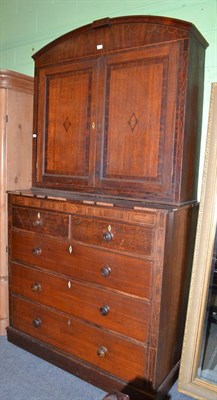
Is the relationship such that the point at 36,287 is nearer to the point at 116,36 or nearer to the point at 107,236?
the point at 107,236

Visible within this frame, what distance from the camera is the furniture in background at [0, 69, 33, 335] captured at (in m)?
2.27

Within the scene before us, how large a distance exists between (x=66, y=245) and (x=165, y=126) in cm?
92

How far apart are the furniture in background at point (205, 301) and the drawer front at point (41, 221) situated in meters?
0.80

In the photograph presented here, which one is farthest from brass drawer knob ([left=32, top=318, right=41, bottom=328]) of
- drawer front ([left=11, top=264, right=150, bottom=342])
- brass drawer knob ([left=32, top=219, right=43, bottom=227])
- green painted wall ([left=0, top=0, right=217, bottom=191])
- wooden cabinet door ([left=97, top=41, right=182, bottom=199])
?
green painted wall ([left=0, top=0, right=217, bottom=191])

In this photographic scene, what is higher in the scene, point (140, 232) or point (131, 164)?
point (131, 164)

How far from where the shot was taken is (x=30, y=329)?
225 cm

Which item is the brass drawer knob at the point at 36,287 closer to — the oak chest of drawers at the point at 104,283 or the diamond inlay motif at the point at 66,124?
the oak chest of drawers at the point at 104,283

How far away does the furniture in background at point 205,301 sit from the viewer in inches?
69.4

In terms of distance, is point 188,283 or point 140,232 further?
point 188,283

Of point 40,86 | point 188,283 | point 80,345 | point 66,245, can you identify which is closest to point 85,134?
point 40,86

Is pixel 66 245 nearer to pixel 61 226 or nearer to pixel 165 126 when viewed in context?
pixel 61 226

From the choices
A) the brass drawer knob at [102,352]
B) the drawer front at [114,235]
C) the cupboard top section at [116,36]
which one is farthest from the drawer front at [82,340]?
the cupboard top section at [116,36]

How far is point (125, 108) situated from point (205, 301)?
1.21m

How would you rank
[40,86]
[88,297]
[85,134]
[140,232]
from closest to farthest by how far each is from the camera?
[140,232] < [88,297] < [85,134] < [40,86]
